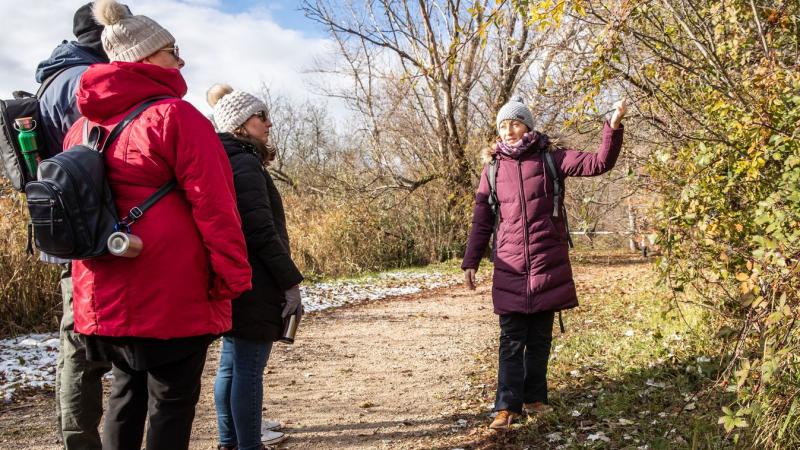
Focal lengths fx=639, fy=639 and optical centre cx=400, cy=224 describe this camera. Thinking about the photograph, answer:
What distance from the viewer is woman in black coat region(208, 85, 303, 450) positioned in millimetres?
2992

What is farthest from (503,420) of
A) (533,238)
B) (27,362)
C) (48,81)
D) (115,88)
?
(27,362)

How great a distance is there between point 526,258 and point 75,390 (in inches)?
96.5

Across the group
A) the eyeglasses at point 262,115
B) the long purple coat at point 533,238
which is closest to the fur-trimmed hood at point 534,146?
the long purple coat at point 533,238

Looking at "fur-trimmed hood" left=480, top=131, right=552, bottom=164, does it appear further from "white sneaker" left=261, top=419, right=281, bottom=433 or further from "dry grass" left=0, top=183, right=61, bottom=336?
"dry grass" left=0, top=183, right=61, bottom=336

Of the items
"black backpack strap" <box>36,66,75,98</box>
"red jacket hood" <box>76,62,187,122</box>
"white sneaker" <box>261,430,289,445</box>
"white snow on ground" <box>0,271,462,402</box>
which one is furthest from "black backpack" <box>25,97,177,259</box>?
"white snow on ground" <box>0,271,462,402</box>

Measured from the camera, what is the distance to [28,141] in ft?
9.53

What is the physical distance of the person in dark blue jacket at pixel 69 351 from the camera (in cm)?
285

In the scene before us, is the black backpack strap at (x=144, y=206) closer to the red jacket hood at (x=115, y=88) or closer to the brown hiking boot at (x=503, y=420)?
the red jacket hood at (x=115, y=88)

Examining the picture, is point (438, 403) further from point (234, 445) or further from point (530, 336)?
point (234, 445)

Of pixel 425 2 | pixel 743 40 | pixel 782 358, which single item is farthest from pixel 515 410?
pixel 425 2

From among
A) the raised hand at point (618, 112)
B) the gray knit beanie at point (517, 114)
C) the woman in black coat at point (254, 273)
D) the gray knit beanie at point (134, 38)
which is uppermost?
the gray knit beanie at point (134, 38)

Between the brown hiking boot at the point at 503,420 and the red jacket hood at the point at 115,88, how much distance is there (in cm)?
257

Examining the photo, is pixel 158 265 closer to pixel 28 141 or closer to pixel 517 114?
pixel 28 141

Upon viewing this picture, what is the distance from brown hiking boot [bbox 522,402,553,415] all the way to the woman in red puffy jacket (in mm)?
2181
